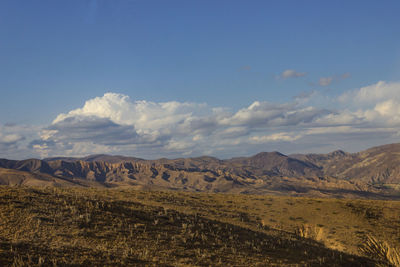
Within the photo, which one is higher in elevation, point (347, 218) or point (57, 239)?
point (57, 239)

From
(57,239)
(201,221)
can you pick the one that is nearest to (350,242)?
(201,221)

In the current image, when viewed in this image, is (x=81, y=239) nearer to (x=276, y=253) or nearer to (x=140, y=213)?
(x=140, y=213)

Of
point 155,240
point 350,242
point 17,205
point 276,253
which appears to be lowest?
point 350,242

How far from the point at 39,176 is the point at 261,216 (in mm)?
186159

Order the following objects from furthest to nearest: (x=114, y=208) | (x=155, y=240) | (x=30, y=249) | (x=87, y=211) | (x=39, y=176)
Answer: (x=39, y=176) < (x=114, y=208) < (x=87, y=211) < (x=155, y=240) < (x=30, y=249)

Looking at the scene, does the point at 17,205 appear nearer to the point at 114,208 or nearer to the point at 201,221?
the point at 114,208

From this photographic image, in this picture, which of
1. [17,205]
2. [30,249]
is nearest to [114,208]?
[17,205]

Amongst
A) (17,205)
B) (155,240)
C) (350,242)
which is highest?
(17,205)

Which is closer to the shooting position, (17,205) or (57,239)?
(57,239)

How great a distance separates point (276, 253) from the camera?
19.6 m

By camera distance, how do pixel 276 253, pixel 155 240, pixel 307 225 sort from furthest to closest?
pixel 307 225, pixel 276 253, pixel 155 240

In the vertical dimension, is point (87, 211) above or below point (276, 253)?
above

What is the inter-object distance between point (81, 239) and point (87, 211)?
17.5ft

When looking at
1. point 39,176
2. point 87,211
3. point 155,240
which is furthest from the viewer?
point 39,176
